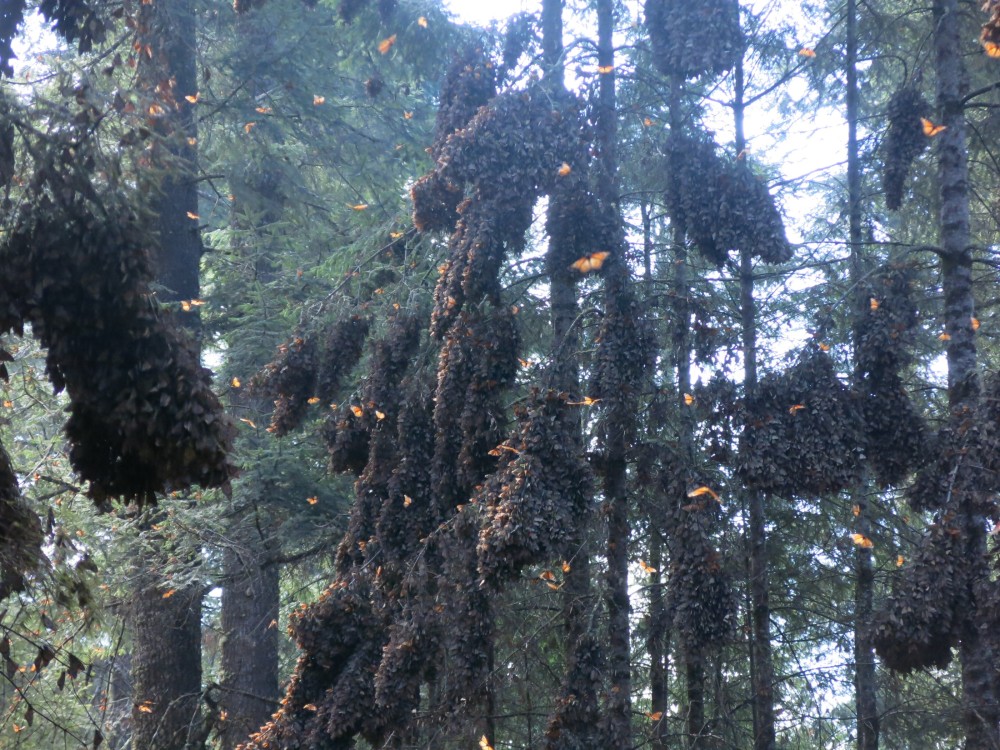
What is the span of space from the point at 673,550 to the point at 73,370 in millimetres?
3991

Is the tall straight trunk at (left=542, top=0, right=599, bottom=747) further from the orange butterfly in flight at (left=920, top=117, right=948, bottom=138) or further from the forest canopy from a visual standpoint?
the orange butterfly in flight at (left=920, top=117, right=948, bottom=138)

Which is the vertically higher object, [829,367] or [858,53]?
[858,53]

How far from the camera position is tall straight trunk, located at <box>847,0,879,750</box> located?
8609 millimetres

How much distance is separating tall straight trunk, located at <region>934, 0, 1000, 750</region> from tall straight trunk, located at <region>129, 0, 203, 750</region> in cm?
632

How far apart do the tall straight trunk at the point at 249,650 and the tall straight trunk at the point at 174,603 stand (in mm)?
683

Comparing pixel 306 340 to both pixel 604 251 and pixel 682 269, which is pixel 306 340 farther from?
pixel 682 269

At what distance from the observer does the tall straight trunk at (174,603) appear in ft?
31.6

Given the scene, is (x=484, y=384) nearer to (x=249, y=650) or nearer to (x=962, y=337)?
(x=962, y=337)

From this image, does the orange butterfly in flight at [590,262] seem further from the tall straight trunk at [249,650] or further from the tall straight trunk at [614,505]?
the tall straight trunk at [249,650]

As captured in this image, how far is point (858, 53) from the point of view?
10.1 meters

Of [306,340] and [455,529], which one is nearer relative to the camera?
[455,529]

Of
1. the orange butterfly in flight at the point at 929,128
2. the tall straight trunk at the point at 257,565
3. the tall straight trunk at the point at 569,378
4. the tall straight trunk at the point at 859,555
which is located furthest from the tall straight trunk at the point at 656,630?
the tall straight trunk at the point at 257,565

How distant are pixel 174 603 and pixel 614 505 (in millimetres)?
4722

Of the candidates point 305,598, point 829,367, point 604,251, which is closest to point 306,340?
point 604,251
